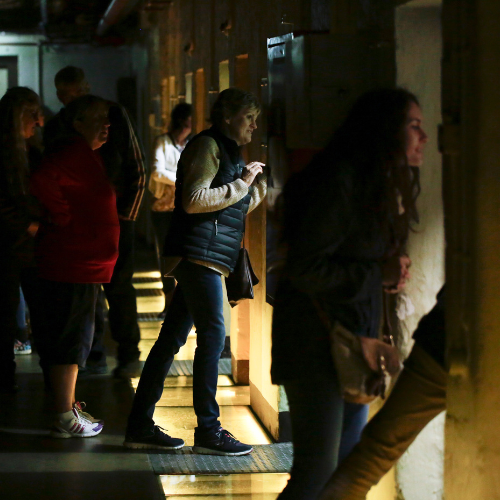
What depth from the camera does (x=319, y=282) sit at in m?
2.74

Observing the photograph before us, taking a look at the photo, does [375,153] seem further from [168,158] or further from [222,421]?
[168,158]

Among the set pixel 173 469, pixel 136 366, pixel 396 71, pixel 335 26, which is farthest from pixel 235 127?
pixel 136 366

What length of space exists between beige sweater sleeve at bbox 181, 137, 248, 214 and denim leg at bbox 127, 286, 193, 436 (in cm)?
48

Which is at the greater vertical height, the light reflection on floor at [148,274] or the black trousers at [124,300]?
the black trousers at [124,300]

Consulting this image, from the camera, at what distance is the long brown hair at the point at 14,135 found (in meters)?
5.58

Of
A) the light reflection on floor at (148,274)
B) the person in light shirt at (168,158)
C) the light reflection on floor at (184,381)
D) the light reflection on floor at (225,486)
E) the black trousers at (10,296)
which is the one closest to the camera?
the light reflection on floor at (225,486)

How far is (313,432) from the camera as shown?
2803mm

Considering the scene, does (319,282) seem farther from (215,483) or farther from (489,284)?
(215,483)

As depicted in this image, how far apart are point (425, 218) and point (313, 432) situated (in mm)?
1011

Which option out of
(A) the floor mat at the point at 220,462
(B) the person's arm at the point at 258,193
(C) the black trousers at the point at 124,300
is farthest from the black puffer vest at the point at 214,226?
(C) the black trousers at the point at 124,300

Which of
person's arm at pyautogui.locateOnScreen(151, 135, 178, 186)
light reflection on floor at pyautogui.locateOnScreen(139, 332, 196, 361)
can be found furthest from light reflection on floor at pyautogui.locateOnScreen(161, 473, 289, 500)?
person's arm at pyautogui.locateOnScreen(151, 135, 178, 186)

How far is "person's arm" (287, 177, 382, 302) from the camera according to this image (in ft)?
8.87

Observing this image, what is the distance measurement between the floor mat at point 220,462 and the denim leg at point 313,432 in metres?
1.65

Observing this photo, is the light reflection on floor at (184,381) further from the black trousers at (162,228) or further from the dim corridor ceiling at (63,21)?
the dim corridor ceiling at (63,21)
